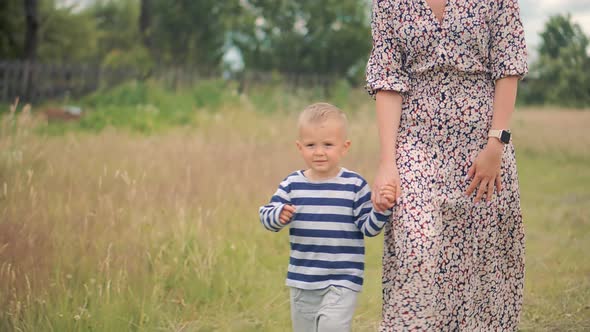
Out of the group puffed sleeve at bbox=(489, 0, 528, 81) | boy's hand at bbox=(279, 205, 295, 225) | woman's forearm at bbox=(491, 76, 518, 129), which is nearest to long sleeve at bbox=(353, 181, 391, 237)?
boy's hand at bbox=(279, 205, 295, 225)

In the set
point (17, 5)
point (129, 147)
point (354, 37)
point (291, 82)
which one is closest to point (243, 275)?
point (129, 147)

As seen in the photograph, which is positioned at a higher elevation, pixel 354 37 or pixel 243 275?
pixel 354 37

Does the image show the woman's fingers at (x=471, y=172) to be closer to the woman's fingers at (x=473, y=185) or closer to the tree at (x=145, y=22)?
the woman's fingers at (x=473, y=185)

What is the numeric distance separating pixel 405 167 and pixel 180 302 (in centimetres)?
214

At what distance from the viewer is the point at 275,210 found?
303 cm

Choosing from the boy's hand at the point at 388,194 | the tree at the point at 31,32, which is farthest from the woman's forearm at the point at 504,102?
the tree at the point at 31,32

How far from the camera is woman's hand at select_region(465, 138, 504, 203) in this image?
3.02 m

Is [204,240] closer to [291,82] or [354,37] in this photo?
[291,82]

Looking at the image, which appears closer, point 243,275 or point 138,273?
point 138,273

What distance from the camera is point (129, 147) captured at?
834cm

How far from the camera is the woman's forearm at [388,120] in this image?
3032 mm

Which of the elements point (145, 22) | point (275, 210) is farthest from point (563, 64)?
point (145, 22)

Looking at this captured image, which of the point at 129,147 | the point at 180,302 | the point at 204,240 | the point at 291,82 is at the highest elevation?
the point at 291,82

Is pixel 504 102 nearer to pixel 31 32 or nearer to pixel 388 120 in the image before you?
pixel 388 120
